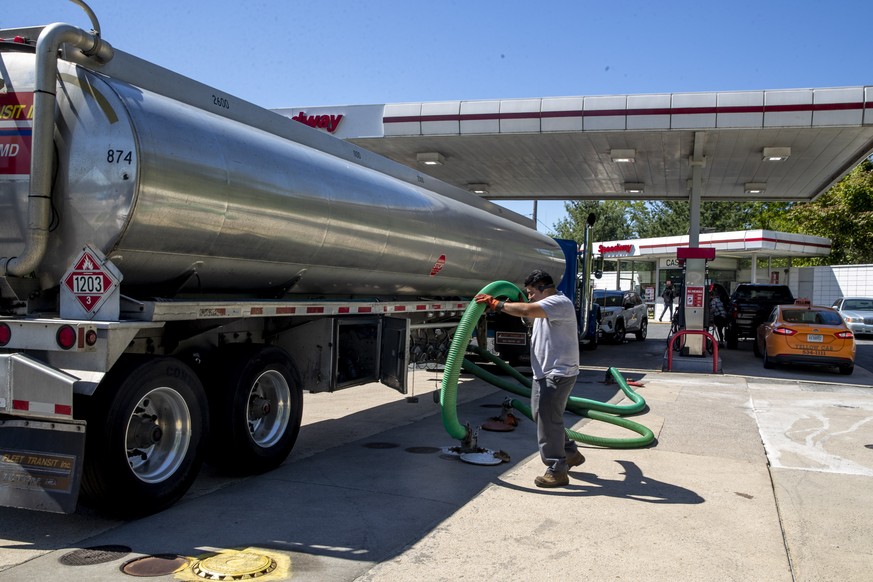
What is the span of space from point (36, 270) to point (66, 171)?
2.51 feet

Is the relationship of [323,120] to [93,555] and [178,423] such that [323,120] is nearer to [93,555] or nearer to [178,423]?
[178,423]

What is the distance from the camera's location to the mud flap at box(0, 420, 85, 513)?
4785mm

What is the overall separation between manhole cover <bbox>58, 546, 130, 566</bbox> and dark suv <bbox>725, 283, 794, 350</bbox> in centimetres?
2075

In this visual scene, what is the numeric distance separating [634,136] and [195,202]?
40.8 feet

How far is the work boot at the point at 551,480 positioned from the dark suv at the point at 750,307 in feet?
57.8

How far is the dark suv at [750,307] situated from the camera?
22.6m

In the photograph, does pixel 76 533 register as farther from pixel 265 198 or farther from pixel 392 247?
pixel 392 247

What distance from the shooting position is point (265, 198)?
6383 mm

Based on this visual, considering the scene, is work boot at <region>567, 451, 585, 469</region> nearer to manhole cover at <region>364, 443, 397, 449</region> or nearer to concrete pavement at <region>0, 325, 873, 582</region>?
concrete pavement at <region>0, 325, 873, 582</region>

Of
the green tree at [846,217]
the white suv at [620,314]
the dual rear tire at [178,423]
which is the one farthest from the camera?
the green tree at [846,217]

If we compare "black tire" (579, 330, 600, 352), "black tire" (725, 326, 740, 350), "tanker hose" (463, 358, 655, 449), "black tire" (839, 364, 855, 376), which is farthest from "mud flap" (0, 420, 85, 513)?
"black tire" (725, 326, 740, 350)

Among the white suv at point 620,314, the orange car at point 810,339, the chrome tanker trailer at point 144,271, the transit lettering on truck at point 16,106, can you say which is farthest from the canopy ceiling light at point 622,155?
the transit lettering on truck at point 16,106

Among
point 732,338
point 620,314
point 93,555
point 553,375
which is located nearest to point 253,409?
point 93,555

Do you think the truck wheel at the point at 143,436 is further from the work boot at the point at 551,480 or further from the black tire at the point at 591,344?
the black tire at the point at 591,344
